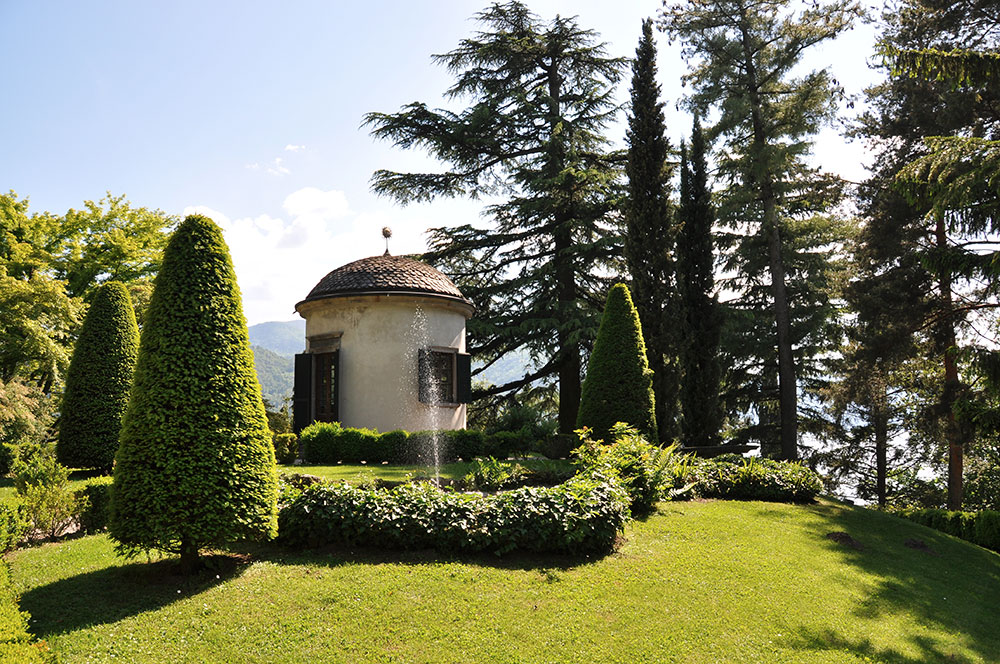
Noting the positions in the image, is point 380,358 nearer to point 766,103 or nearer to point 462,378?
point 462,378

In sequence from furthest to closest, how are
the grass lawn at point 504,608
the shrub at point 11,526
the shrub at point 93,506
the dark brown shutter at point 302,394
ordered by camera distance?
the dark brown shutter at point 302,394 < the shrub at point 93,506 < the shrub at point 11,526 < the grass lawn at point 504,608

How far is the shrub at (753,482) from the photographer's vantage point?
511 inches

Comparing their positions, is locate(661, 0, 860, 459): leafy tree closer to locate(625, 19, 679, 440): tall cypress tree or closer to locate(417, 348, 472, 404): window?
locate(625, 19, 679, 440): tall cypress tree

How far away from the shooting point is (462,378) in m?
18.8

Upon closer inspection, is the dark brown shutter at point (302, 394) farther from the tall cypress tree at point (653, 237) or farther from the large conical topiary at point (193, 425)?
the large conical topiary at point (193, 425)

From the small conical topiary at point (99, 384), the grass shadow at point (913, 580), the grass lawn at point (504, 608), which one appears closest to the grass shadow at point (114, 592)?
the grass lawn at point (504, 608)

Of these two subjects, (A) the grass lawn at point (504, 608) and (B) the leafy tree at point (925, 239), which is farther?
(B) the leafy tree at point (925, 239)

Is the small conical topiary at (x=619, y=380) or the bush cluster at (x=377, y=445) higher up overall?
the small conical topiary at (x=619, y=380)

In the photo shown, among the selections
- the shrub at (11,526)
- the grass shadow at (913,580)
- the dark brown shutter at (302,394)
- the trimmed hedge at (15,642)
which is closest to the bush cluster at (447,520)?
the grass shadow at (913,580)

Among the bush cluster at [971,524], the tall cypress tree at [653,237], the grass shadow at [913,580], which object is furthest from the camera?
the tall cypress tree at [653,237]

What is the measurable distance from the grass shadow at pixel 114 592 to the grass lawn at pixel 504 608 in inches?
0.9

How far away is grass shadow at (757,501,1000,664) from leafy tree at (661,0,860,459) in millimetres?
9303

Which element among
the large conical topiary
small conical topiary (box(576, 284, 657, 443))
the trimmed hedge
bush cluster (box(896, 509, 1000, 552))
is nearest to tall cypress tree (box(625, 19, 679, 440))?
small conical topiary (box(576, 284, 657, 443))

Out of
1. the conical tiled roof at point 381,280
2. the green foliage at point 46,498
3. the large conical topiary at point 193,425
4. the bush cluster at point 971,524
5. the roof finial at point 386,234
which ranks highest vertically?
the roof finial at point 386,234
